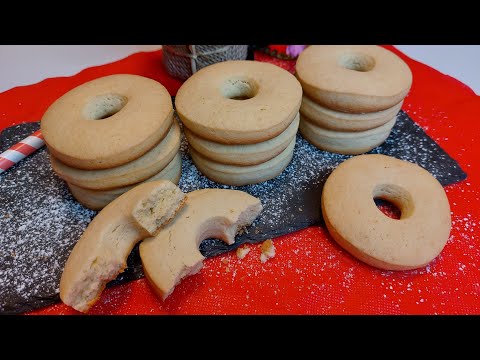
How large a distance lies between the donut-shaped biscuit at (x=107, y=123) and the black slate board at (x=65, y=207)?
0.35 meters

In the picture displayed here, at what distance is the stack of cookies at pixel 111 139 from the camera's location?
1.62 metres

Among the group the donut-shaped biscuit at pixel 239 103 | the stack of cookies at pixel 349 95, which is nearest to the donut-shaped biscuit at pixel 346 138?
the stack of cookies at pixel 349 95

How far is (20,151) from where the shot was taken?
209 cm

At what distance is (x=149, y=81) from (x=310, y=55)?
96 cm

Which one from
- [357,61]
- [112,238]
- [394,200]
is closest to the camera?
[112,238]

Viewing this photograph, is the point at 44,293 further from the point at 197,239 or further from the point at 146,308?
the point at 197,239

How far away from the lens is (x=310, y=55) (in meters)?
2.20

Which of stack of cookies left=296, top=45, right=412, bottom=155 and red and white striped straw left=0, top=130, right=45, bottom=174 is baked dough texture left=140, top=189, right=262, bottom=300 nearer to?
stack of cookies left=296, top=45, right=412, bottom=155

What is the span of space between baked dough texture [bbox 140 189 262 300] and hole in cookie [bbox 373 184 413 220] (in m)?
0.64

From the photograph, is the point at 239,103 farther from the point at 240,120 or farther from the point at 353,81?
the point at 353,81

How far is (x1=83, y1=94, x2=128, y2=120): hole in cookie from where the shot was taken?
6.09 ft

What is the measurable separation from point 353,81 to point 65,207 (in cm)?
164

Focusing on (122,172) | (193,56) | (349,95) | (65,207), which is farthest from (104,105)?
(349,95)

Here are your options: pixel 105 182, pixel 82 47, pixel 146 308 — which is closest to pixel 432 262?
pixel 146 308
